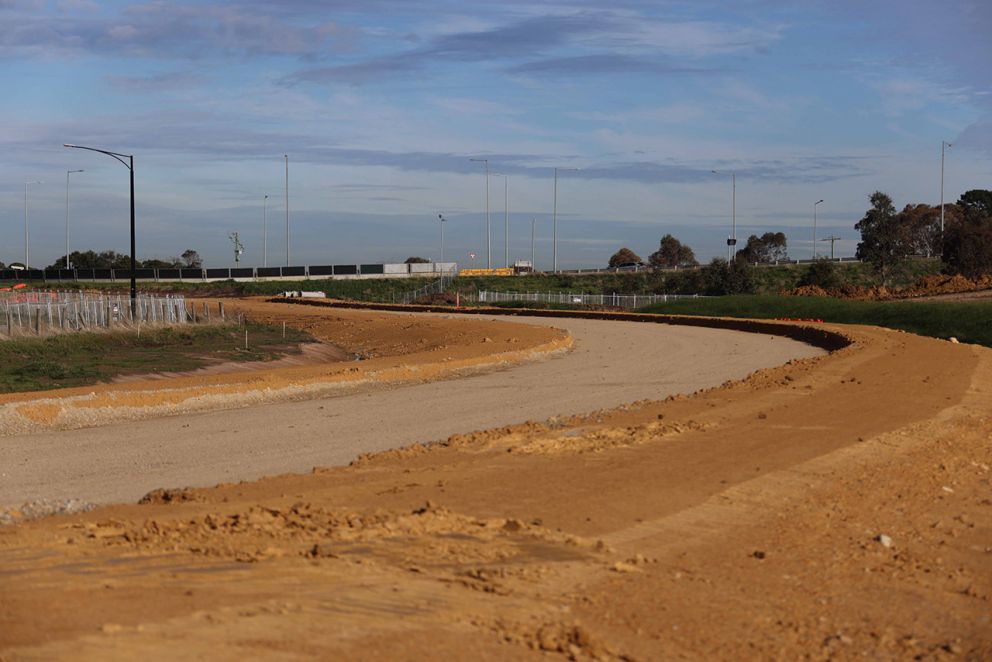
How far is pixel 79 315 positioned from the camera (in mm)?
45000

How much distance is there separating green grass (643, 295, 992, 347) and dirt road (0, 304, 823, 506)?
52.8 feet

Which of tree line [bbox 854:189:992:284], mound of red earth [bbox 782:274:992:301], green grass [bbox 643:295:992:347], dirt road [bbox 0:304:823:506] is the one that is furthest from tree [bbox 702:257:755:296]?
dirt road [bbox 0:304:823:506]

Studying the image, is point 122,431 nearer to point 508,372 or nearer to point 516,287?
point 508,372

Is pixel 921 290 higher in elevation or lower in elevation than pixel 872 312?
higher

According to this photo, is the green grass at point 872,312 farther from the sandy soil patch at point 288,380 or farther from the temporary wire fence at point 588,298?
the sandy soil patch at point 288,380

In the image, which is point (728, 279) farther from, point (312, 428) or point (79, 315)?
point (312, 428)

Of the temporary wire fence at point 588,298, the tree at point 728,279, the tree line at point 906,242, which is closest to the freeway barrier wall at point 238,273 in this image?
the temporary wire fence at point 588,298

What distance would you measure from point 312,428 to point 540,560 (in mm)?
11259

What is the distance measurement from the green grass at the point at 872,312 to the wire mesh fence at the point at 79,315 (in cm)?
3025

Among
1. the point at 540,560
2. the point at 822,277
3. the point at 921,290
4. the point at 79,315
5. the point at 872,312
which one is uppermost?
the point at 822,277

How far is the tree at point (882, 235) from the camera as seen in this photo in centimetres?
9356

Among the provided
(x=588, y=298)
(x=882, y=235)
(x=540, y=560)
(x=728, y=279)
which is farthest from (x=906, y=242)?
(x=540, y=560)

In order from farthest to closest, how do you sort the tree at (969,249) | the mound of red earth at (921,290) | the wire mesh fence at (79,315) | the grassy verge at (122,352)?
1. the tree at (969,249)
2. the mound of red earth at (921,290)
3. the wire mesh fence at (79,315)
4. the grassy verge at (122,352)

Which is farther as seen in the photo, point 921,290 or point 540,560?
point 921,290
